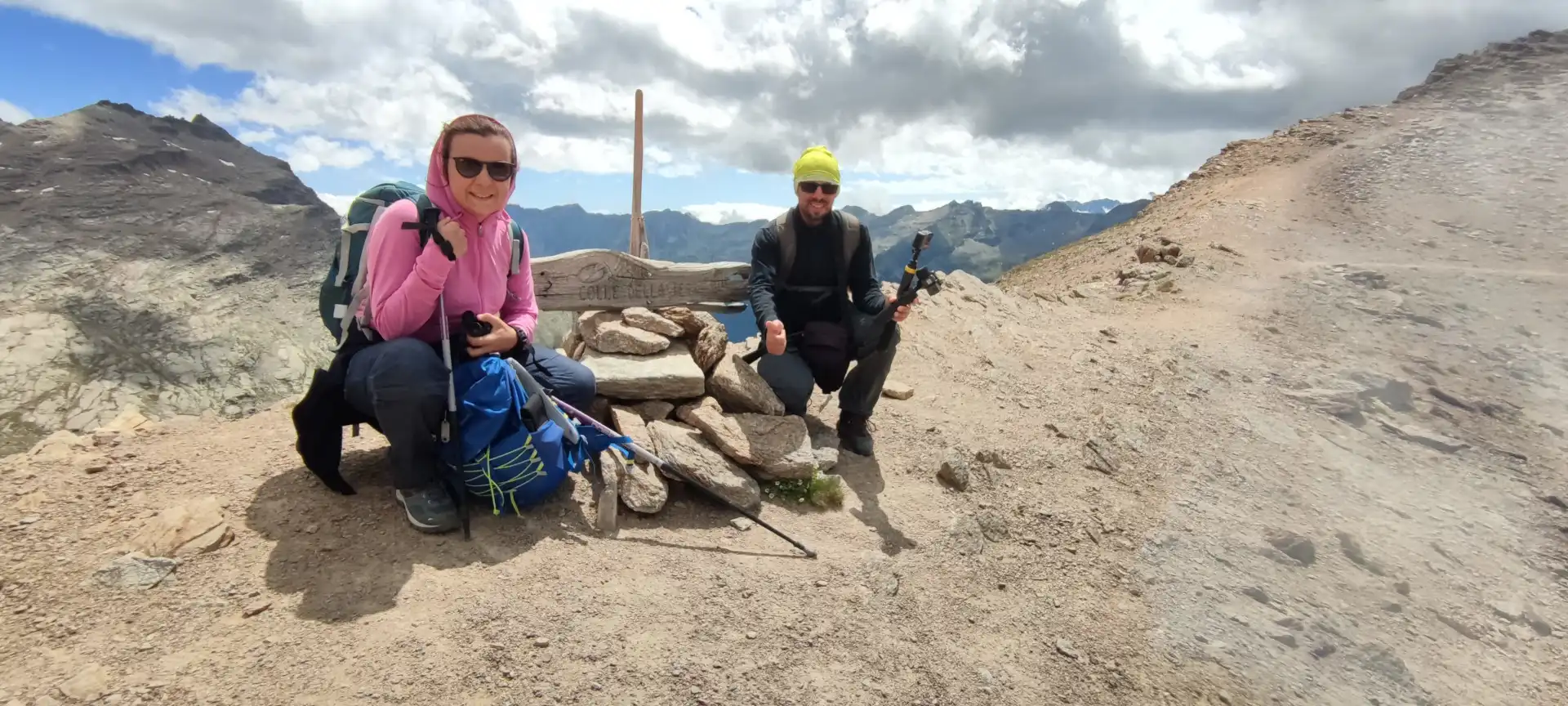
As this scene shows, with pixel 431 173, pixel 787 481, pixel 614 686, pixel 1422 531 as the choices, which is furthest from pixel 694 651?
pixel 1422 531

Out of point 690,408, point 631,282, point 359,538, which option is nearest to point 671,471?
point 690,408

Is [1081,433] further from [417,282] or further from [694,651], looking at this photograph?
[417,282]

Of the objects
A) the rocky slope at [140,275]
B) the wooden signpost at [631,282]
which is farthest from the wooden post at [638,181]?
the rocky slope at [140,275]

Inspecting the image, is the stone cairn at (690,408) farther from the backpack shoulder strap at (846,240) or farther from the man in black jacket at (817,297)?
the backpack shoulder strap at (846,240)

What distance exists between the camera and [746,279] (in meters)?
6.70

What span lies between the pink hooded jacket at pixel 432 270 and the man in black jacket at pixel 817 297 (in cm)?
216

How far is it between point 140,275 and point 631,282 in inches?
4909

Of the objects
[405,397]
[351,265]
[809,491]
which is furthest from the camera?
[809,491]

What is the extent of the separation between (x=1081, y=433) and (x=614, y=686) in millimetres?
5743

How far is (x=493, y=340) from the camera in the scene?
4102 millimetres

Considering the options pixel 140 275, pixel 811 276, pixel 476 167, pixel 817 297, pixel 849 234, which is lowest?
pixel 140 275

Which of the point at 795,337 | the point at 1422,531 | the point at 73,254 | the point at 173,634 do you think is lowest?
the point at 73,254

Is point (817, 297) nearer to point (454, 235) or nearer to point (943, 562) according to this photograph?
point (943, 562)

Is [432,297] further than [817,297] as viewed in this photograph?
No
